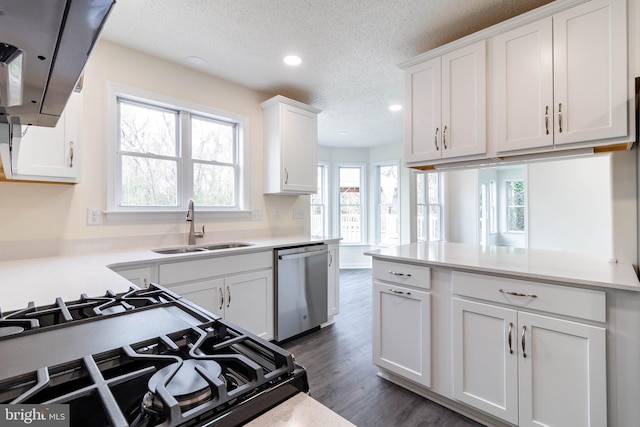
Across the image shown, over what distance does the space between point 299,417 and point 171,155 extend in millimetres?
2797

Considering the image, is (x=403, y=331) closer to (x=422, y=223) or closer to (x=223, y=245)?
(x=223, y=245)

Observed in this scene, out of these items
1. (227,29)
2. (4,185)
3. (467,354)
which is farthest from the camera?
(227,29)

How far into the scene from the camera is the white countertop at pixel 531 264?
1384 mm

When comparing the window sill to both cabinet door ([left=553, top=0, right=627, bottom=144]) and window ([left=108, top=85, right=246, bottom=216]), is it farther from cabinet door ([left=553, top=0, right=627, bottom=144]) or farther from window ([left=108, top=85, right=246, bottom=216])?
cabinet door ([left=553, top=0, right=627, bottom=144])

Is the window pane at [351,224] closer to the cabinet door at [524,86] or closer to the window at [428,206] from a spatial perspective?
the window at [428,206]

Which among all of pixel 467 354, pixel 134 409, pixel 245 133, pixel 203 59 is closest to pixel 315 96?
pixel 245 133

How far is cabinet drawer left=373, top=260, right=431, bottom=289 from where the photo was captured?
6.28ft

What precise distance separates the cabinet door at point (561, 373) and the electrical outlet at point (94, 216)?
288cm

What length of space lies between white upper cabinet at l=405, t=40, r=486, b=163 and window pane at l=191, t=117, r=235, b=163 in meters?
1.85

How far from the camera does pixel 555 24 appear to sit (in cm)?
176

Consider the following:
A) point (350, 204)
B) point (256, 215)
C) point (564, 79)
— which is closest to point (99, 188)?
point (256, 215)

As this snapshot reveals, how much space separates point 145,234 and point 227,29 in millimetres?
1754

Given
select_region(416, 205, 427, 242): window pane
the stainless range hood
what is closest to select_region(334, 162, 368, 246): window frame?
select_region(416, 205, 427, 242): window pane

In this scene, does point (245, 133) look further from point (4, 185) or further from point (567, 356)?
point (567, 356)
